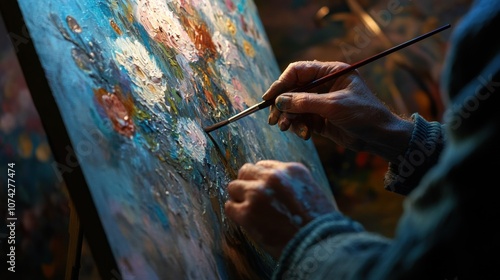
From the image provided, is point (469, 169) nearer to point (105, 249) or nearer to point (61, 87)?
point (105, 249)

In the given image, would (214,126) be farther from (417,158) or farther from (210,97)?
(417,158)

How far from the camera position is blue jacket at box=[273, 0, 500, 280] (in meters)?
0.98

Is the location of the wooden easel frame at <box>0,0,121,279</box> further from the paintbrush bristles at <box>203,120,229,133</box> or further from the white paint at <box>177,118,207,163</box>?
the paintbrush bristles at <box>203,120,229,133</box>

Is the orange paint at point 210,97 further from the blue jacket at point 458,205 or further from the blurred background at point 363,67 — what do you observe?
the blurred background at point 363,67

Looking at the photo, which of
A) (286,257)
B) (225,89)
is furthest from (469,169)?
(225,89)

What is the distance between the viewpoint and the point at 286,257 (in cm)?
116

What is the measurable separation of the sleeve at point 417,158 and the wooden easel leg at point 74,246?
2.89 ft

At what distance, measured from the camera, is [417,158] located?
175 cm

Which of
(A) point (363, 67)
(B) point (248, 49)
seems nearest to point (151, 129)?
(B) point (248, 49)

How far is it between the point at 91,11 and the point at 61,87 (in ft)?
0.88

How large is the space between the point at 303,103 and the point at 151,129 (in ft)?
1.55

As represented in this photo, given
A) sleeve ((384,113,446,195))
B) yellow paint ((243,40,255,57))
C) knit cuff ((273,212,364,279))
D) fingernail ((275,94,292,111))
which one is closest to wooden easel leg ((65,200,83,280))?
knit cuff ((273,212,364,279))

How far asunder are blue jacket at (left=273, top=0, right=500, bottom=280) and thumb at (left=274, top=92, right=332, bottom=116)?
55cm

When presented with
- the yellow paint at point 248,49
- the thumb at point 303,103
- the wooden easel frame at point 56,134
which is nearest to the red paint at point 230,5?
the yellow paint at point 248,49
